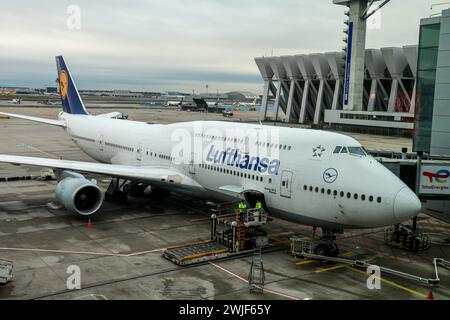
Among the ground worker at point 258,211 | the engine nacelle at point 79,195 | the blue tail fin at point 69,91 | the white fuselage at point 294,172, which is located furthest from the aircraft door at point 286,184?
the blue tail fin at point 69,91

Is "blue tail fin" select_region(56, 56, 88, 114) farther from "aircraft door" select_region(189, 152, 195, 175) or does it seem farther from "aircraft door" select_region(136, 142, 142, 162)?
"aircraft door" select_region(189, 152, 195, 175)

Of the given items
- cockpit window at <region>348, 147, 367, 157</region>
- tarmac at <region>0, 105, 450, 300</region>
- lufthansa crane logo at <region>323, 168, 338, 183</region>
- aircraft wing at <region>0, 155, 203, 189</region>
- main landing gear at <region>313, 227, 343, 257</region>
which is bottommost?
tarmac at <region>0, 105, 450, 300</region>

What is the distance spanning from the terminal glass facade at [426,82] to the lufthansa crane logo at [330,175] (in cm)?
1462

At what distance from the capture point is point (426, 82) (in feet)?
99.4

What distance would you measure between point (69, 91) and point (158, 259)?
24917mm

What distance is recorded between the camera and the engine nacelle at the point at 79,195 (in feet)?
79.0

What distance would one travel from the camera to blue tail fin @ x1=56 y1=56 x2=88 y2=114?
128 ft

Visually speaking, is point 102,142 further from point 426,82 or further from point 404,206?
point 404,206

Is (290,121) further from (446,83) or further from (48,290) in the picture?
(48,290)

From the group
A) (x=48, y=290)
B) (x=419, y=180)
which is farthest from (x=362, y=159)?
(x=48, y=290)

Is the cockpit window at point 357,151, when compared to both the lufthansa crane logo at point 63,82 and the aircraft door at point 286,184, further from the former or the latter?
the lufthansa crane logo at point 63,82

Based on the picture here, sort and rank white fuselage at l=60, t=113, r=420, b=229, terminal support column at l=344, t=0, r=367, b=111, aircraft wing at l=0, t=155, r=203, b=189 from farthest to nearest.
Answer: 1. terminal support column at l=344, t=0, r=367, b=111
2. aircraft wing at l=0, t=155, r=203, b=189
3. white fuselage at l=60, t=113, r=420, b=229

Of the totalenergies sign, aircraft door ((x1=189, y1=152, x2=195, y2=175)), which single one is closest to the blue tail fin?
aircraft door ((x1=189, y1=152, x2=195, y2=175))

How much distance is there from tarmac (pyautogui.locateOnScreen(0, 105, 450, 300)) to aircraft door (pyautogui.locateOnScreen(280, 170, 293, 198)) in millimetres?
2714
